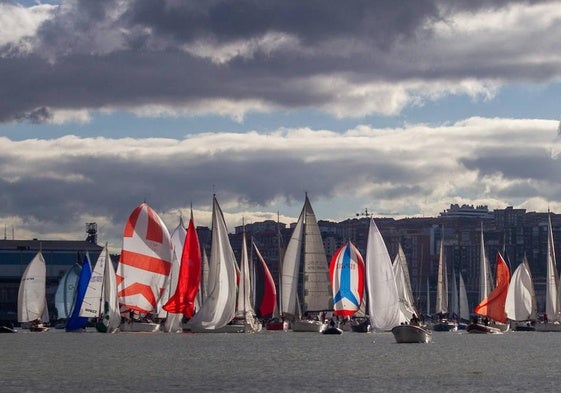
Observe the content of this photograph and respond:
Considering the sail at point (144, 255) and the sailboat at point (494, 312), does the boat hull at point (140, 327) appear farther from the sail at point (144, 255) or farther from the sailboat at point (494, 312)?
the sailboat at point (494, 312)

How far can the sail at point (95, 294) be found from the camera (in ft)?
395

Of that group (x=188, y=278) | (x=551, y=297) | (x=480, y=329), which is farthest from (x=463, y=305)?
(x=188, y=278)

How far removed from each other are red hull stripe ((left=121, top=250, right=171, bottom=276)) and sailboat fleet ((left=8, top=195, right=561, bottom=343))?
7cm

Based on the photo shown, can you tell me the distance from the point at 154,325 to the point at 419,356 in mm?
35913

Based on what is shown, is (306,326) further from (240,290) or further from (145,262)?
(145,262)

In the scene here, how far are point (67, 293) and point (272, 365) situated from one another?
7884cm

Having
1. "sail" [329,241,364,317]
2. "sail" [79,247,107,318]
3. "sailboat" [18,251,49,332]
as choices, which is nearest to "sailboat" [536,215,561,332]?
"sail" [329,241,364,317]

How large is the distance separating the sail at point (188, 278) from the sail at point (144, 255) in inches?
170

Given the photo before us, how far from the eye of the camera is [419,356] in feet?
273

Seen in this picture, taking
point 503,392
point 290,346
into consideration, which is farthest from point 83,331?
point 503,392

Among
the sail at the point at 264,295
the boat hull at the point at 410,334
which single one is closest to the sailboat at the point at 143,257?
the sail at the point at 264,295

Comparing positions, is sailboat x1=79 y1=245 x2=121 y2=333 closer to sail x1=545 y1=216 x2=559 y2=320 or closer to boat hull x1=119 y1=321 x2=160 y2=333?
boat hull x1=119 y1=321 x2=160 y2=333

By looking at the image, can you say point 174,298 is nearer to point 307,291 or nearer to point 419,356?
point 307,291

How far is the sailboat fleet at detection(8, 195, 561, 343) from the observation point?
101688 millimetres
